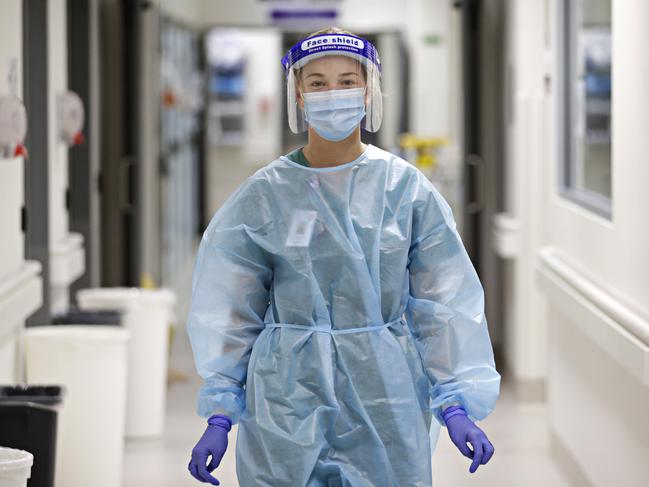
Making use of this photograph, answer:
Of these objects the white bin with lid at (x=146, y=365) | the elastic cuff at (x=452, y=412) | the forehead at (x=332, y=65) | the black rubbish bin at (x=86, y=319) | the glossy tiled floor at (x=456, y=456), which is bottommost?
the glossy tiled floor at (x=456, y=456)

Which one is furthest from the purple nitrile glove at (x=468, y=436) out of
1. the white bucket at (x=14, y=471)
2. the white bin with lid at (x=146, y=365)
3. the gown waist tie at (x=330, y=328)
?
the white bin with lid at (x=146, y=365)

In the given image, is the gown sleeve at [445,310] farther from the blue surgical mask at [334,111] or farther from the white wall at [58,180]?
the white wall at [58,180]

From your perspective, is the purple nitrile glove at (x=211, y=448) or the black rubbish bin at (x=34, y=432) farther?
the black rubbish bin at (x=34, y=432)

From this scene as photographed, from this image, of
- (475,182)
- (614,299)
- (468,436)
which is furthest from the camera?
(475,182)

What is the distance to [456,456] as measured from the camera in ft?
16.8

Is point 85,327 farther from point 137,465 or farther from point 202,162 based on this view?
point 202,162

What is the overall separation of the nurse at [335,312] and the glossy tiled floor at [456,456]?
7.41 feet

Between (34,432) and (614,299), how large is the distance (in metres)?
1.82

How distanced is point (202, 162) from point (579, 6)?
8.61 metres

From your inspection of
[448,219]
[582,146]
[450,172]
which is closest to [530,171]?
[582,146]

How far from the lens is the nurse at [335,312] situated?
2.43 m

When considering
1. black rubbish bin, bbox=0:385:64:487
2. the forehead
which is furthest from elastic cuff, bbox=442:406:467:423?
black rubbish bin, bbox=0:385:64:487

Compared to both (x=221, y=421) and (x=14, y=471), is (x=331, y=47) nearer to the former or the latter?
(x=221, y=421)

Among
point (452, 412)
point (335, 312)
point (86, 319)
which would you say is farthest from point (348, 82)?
point (86, 319)
